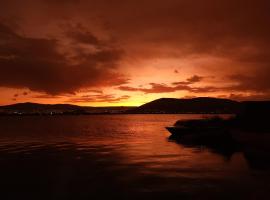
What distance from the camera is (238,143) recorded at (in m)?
38.2

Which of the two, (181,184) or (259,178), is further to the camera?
(259,178)

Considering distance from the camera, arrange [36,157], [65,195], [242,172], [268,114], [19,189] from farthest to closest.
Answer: [268,114]
[36,157]
[242,172]
[19,189]
[65,195]

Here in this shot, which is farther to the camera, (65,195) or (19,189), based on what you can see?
(19,189)

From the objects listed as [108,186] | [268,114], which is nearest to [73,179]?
[108,186]

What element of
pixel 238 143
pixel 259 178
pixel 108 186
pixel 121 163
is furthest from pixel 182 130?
pixel 108 186

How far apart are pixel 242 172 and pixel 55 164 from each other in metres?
15.6

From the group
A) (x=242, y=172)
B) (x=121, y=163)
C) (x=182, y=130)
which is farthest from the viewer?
(x=182, y=130)

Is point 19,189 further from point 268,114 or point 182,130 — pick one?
point 182,130

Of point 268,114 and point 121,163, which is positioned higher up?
point 268,114

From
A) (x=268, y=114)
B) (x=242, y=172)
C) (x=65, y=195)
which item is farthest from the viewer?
(x=268, y=114)

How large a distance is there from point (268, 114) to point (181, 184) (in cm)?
2115

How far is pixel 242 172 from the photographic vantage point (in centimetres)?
2212

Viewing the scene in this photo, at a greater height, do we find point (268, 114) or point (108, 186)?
point (268, 114)

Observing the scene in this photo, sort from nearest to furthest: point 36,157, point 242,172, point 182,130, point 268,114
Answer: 1. point 242,172
2. point 36,157
3. point 268,114
4. point 182,130
